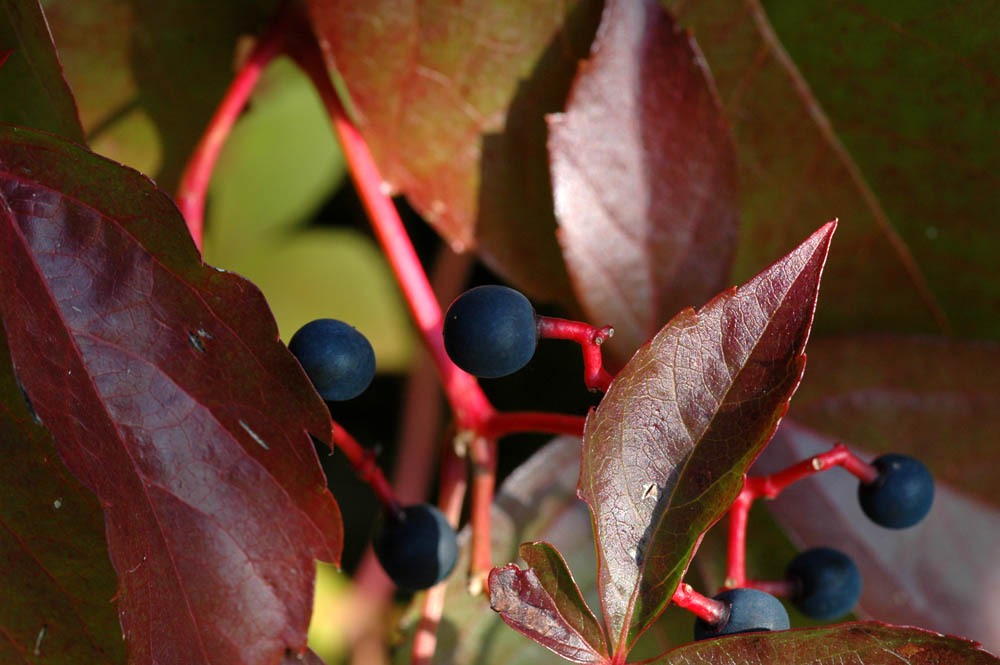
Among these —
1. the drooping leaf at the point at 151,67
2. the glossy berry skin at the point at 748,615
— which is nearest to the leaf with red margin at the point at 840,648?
the glossy berry skin at the point at 748,615

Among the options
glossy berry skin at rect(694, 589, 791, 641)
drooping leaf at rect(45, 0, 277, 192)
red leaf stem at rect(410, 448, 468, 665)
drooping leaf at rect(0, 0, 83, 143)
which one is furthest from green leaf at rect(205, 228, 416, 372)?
glossy berry skin at rect(694, 589, 791, 641)

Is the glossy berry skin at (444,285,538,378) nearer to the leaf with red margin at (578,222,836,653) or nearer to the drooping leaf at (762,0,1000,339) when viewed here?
the leaf with red margin at (578,222,836,653)

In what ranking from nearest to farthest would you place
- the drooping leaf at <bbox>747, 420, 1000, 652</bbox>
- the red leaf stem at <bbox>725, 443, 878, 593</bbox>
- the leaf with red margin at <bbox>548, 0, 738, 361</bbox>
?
the red leaf stem at <bbox>725, 443, 878, 593</bbox>, the leaf with red margin at <bbox>548, 0, 738, 361</bbox>, the drooping leaf at <bbox>747, 420, 1000, 652</bbox>

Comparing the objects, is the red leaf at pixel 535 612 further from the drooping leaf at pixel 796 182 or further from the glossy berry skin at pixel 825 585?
the drooping leaf at pixel 796 182

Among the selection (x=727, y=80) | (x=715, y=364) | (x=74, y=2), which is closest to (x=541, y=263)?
(x=727, y=80)

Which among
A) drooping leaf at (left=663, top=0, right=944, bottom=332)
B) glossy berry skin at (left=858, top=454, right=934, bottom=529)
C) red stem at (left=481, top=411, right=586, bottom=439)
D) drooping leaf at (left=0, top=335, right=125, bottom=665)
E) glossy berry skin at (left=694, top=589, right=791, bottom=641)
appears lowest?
drooping leaf at (left=0, top=335, right=125, bottom=665)
